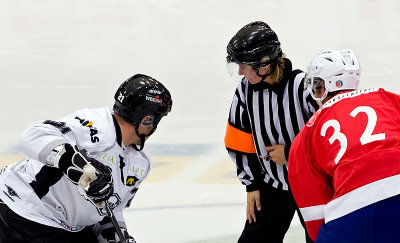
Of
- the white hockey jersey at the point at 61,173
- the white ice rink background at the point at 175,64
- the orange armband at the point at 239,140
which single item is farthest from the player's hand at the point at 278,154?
the white ice rink background at the point at 175,64

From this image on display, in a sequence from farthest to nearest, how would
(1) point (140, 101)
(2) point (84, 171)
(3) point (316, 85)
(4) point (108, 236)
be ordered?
(4) point (108, 236), (1) point (140, 101), (3) point (316, 85), (2) point (84, 171)

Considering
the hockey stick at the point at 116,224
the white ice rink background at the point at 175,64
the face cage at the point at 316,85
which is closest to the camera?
the face cage at the point at 316,85

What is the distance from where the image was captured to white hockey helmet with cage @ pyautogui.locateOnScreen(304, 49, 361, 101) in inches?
103

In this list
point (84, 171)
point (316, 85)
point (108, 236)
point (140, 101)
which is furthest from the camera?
point (108, 236)

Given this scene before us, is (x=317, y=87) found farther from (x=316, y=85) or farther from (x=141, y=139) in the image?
(x=141, y=139)

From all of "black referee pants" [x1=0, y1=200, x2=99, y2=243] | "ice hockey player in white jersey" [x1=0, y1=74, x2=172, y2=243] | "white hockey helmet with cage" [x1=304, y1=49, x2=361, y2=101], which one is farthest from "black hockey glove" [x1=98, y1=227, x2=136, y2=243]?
"white hockey helmet with cage" [x1=304, y1=49, x2=361, y2=101]

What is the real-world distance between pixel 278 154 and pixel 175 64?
10.8 ft

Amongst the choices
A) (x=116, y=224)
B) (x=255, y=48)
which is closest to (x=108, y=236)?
(x=116, y=224)

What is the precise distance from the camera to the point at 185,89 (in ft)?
19.5

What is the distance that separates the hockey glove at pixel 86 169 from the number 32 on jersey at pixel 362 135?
2.32 ft

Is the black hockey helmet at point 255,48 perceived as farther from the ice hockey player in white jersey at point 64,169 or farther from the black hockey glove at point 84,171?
the black hockey glove at point 84,171

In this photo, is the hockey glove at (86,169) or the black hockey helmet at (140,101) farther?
the black hockey helmet at (140,101)

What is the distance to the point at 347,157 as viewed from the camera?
2.27 meters

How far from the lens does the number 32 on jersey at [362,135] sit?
2.27 meters
